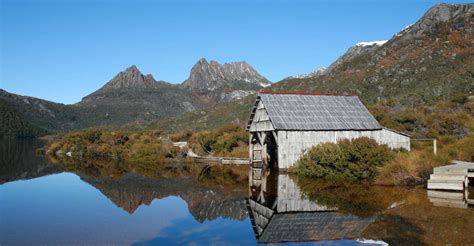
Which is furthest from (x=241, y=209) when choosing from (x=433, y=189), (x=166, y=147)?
(x=166, y=147)

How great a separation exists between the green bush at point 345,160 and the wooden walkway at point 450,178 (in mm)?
3781

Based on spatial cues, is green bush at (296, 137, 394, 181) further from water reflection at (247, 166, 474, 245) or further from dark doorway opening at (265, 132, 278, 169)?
dark doorway opening at (265, 132, 278, 169)

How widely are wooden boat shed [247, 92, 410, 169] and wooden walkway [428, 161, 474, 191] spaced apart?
963cm

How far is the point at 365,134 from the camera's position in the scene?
3164 cm

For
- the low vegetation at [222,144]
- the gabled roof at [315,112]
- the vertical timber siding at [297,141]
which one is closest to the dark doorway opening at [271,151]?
the gabled roof at [315,112]

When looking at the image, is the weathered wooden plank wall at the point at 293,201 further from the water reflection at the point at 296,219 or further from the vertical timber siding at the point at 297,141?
the vertical timber siding at the point at 297,141

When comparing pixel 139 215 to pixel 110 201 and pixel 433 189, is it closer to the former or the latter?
pixel 110 201

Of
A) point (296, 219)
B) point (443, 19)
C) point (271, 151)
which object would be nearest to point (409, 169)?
point (296, 219)

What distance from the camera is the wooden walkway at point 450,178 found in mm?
20969

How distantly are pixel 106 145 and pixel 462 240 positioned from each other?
48.1 meters

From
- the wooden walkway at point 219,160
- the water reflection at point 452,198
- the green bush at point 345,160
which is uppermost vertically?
the green bush at point 345,160

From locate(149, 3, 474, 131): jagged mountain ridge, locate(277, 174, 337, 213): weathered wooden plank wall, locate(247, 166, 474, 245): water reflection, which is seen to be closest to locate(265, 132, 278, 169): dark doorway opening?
locate(277, 174, 337, 213): weathered wooden plank wall

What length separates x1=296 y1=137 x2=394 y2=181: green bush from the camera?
25.6 metres

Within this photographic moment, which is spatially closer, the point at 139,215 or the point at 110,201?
the point at 139,215
